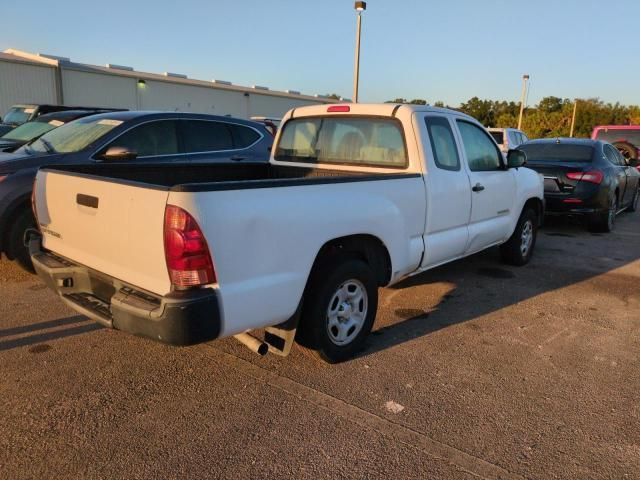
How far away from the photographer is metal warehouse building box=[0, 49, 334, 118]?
90.7ft

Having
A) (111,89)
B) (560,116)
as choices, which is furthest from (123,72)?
(560,116)

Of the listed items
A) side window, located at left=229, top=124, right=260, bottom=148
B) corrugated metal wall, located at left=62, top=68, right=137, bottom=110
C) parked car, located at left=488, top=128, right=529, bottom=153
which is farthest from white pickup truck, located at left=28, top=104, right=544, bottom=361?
corrugated metal wall, located at left=62, top=68, right=137, bottom=110

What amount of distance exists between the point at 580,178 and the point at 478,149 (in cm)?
418

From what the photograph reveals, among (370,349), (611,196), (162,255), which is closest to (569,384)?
(370,349)

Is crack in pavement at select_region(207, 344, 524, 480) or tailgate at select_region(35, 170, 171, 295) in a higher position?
tailgate at select_region(35, 170, 171, 295)

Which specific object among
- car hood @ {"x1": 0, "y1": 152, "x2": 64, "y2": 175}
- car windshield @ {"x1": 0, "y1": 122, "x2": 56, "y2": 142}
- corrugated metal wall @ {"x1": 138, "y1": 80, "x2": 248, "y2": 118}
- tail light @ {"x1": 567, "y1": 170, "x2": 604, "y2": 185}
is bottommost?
tail light @ {"x1": 567, "y1": 170, "x2": 604, "y2": 185}

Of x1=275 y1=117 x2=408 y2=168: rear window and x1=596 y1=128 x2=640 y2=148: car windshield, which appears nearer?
x1=275 y1=117 x2=408 y2=168: rear window

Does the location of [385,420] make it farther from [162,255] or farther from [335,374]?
[162,255]

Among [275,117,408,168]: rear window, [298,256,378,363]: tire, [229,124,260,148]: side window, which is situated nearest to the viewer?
[298,256,378,363]: tire

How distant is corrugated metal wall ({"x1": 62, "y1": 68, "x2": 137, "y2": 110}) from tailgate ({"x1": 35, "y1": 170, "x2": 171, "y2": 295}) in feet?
98.8

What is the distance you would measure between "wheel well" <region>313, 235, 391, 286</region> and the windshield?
457 inches

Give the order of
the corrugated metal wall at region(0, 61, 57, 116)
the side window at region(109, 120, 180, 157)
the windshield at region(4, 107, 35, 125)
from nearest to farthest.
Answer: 1. the side window at region(109, 120, 180, 157)
2. the windshield at region(4, 107, 35, 125)
3. the corrugated metal wall at region(0, 61, 57, 116)

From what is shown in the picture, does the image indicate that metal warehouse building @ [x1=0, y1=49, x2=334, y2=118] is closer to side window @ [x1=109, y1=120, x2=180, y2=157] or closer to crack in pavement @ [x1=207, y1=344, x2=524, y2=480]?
side window @ [x1=109, y1=120, x2=180, y2=157]

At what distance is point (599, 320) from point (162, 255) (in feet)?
13.4
